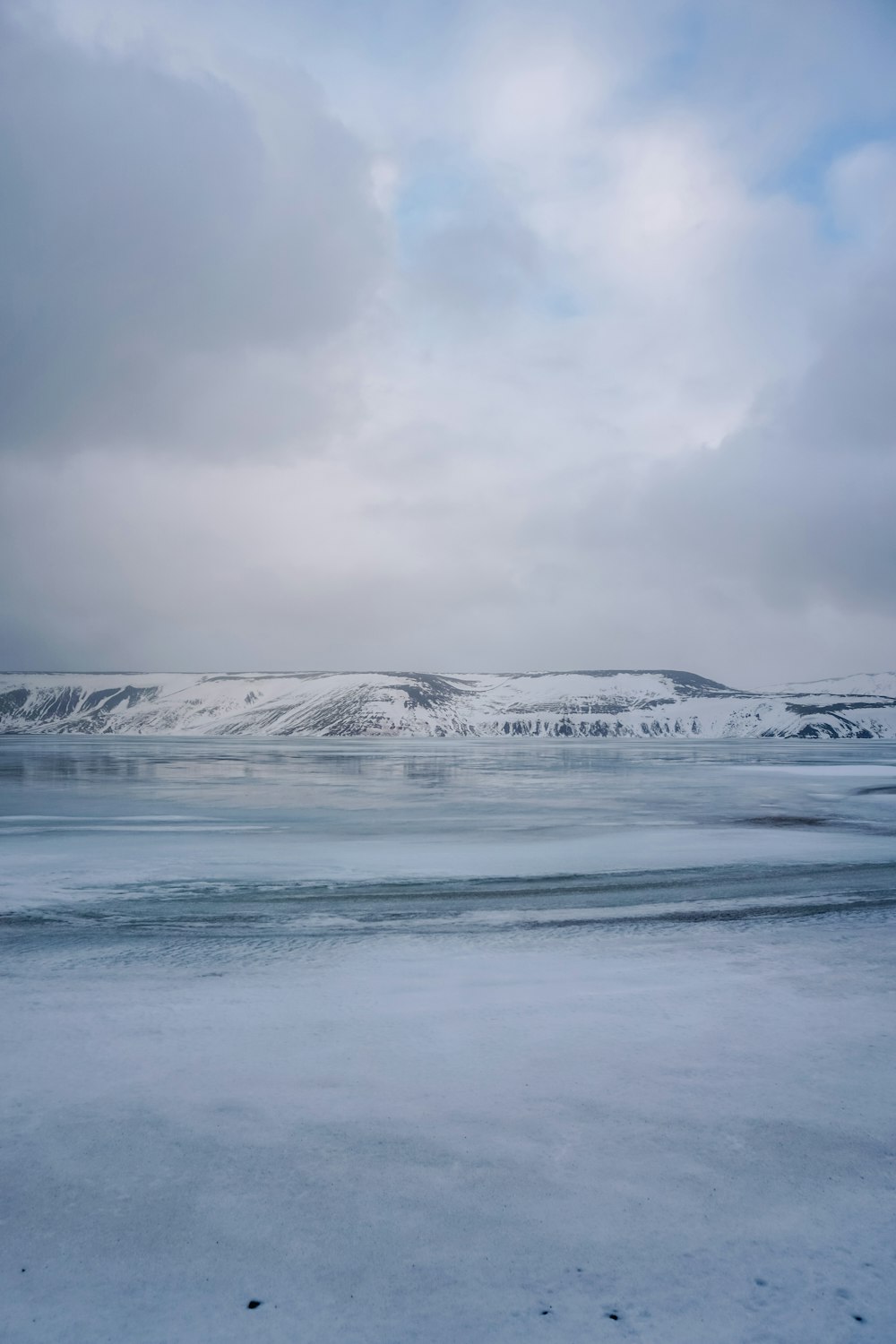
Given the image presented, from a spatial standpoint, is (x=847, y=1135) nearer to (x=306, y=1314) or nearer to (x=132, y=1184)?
(x=306, y=1314)

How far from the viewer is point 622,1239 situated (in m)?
3.57

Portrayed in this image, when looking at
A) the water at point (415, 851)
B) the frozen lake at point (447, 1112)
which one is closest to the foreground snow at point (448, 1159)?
the frozen lake at point (447, 1112)

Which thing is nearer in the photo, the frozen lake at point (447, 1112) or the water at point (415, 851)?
the frozen lake at point (447, 1112)

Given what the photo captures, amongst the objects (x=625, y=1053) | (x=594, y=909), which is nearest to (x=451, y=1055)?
(x=625, y=1053)

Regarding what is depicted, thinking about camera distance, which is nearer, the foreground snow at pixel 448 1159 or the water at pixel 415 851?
the foreground snow at pixel 448 1159

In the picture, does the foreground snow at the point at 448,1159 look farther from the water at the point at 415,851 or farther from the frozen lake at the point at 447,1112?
the water at the point at 415,851

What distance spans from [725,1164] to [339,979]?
3.96 m

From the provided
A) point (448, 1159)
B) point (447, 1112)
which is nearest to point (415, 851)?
point (447, 1112)

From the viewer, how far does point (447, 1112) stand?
471cm

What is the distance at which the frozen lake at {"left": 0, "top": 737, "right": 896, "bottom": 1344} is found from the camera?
3.26m

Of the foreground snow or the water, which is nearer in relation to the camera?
the foreground snow

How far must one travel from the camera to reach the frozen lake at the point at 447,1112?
3.26 m

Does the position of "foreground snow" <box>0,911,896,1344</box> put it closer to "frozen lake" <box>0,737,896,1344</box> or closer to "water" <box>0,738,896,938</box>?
"frozen lake" <box>0,737,896,1344</box>

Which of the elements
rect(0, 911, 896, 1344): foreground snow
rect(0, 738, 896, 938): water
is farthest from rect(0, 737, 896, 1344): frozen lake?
rect(0, 738, 896, 938): water
